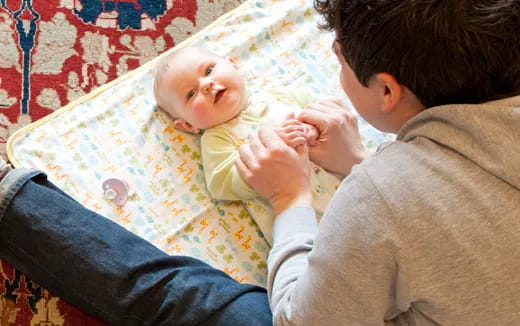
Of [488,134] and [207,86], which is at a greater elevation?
[488,134]

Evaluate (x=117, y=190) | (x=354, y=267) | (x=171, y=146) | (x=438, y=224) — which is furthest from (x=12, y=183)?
(x=438, y=224)

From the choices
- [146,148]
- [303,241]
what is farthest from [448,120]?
[146,148]

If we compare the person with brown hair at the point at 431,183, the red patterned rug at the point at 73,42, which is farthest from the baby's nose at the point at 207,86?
the person with brown hair at the point at 431,183

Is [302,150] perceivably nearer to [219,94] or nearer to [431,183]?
[219,94]

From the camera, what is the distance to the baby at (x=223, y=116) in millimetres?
1278

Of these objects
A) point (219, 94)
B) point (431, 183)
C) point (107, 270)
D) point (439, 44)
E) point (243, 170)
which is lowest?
point (107, 270)

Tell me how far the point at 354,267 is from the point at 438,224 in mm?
130

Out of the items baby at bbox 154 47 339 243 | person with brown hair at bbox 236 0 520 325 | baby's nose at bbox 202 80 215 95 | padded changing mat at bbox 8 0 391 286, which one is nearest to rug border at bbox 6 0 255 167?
padded changing mat at bbox 8 0 391 286

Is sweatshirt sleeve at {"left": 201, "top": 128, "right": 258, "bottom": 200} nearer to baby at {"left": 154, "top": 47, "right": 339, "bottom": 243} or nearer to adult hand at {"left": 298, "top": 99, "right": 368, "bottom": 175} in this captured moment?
baby at {"left": 154, "top": 47, "right": 339, "bottom": 243}

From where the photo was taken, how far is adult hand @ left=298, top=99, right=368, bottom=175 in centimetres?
127

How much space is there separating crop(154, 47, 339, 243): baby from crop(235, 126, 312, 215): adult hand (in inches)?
1.4

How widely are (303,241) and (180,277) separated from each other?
266 mm

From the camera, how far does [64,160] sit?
4.41ft

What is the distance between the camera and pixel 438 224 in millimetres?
720
